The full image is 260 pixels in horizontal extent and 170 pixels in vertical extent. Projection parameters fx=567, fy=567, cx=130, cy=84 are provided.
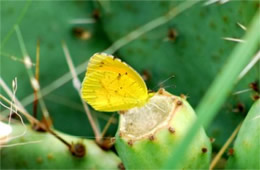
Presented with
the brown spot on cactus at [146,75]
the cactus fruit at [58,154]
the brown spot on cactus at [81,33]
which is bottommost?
the cactus fruit at [58,154]

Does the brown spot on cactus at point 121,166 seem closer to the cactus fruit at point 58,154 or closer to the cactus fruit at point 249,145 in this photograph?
the cactus fruit at point 58,154

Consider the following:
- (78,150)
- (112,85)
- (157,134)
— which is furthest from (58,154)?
(157,134)

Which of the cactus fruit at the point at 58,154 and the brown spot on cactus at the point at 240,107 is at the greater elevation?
the brown spot on cactus at the point at 240,107

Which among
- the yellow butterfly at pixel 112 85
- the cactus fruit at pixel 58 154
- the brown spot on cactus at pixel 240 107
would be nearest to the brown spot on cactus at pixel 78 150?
the cactus fruit at pixel 58 154

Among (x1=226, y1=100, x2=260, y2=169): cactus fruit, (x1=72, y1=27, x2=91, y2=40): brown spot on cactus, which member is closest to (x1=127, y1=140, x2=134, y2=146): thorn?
(x1=226, y1=100, x2=260, y2=169): cactus fruit

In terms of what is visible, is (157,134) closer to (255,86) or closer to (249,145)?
(249,145)

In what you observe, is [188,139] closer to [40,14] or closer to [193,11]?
[193,11]

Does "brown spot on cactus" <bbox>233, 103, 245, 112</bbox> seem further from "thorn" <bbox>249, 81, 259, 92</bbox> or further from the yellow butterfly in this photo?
the yellow butterfly
